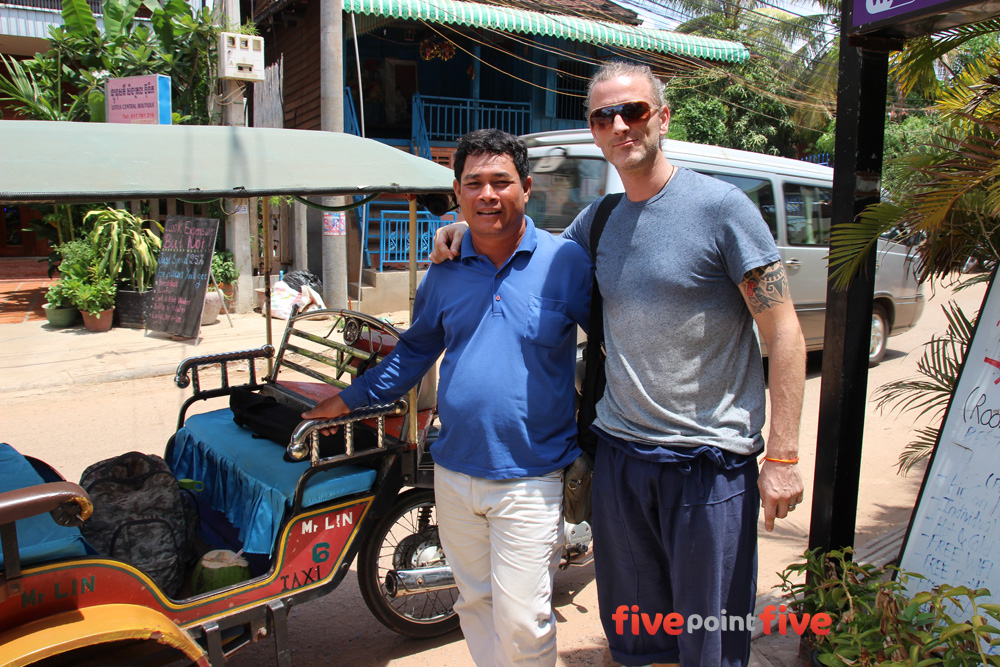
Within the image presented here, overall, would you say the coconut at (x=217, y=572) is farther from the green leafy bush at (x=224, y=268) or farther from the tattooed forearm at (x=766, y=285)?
the green leafy bush at (x=224, y=268)

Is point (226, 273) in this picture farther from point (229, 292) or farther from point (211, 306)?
point (211, 306)

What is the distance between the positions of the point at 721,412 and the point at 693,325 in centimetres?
25

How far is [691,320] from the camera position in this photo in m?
1.97

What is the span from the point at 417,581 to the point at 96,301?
7401mm

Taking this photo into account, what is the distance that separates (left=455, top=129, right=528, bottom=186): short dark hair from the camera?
88.7 inches

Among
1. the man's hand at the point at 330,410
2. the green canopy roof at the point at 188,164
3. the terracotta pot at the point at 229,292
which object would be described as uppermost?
the green canopy roof at the point at 188,164

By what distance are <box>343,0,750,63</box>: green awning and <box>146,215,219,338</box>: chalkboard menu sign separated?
4.14 m

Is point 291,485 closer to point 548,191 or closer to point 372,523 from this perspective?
point 372,523

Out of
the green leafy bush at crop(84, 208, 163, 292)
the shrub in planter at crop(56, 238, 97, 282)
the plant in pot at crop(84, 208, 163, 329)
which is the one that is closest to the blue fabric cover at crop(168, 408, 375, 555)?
the plant in pot at crop(84, 208, 163, 329)

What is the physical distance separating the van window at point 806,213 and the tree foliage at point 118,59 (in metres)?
8.47

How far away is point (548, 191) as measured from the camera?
5.95 metres

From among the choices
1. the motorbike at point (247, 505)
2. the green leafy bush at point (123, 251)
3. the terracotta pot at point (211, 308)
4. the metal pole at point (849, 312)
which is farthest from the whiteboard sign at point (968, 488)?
the green leafy bush at point (123, 251)

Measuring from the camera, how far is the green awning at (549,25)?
35.1ft

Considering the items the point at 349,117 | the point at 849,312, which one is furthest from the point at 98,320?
the point at 849,312
